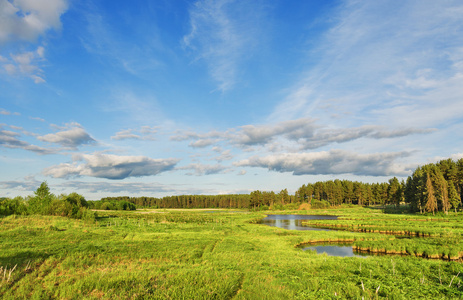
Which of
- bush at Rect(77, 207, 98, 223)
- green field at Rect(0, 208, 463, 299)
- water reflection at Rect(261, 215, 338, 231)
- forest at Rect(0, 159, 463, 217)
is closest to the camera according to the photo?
green field at Rect(0, 208, 463, 299)

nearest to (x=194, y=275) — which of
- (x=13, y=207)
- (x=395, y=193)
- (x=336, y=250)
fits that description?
(x=336, y=250)

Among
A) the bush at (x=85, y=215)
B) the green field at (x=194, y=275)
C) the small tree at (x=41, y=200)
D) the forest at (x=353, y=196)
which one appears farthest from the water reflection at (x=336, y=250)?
the small tree at (x=41, y=200)

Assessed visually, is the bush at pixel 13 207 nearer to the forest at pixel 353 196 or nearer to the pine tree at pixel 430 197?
the forest at pixel 353 196

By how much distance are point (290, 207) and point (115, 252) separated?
465 ft

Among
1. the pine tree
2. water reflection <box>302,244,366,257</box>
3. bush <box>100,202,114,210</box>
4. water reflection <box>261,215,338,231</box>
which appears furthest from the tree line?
the pine tree

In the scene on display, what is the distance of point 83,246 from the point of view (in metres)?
25.1

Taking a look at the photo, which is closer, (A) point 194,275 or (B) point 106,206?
(A) point 194,275

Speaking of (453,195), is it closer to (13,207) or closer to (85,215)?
(85,215)

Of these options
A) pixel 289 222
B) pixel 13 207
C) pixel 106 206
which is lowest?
pixel 106 206

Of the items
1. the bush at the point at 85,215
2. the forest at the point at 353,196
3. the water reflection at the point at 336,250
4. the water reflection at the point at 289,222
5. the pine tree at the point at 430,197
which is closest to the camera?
the water reflection at the point at 336,250

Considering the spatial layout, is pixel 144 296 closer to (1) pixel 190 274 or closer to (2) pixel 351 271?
(1) pixel 190 274

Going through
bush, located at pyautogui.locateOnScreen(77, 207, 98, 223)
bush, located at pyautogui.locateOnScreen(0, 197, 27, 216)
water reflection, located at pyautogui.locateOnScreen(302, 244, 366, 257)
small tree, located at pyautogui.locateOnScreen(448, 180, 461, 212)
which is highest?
small tree, located at pyautogui.locateOnScreen(448, 180, 461, 212)

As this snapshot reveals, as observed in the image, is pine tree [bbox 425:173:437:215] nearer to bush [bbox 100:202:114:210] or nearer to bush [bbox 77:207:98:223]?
bush [bbox 77:207:98:223]

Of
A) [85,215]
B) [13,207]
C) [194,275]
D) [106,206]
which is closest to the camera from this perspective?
[194,275]
